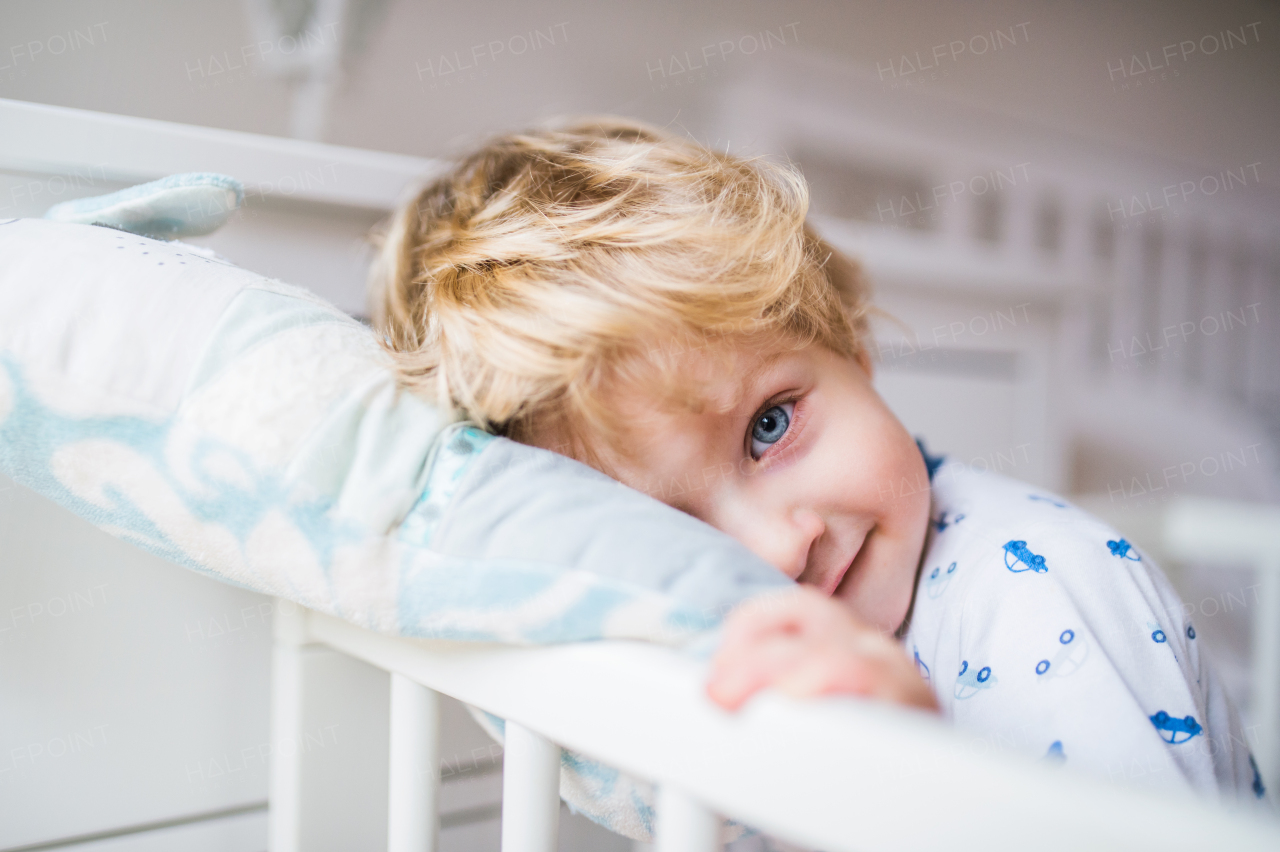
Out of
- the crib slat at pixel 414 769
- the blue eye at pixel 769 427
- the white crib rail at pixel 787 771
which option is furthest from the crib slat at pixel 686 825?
the blue eye at pixel 769 427

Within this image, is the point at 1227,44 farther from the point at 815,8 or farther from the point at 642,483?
the point at 642,483

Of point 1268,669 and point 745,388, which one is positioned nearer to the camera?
point 745,388

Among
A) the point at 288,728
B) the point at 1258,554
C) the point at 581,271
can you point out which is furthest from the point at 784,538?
the point at 1258,554

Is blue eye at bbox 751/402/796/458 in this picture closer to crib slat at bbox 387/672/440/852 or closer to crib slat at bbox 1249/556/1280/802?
crib slat at bbox 387/672/440/852

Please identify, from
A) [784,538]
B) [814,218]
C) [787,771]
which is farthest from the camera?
[814,218]

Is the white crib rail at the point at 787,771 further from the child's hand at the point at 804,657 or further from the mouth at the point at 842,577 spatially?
the mouth at the point at 842,577

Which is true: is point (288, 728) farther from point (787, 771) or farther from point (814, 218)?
point (814, 218)

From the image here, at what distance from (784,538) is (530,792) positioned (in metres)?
0.23

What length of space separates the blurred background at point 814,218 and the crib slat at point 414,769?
0.43ft

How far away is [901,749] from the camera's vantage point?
20 cm

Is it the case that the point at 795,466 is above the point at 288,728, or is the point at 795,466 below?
above

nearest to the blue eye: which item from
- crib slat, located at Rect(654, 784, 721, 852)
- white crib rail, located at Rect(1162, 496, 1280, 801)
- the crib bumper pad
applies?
the crib bumper pad

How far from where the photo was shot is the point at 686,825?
0.25 m

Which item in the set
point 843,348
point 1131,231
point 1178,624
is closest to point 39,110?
point 843,348
